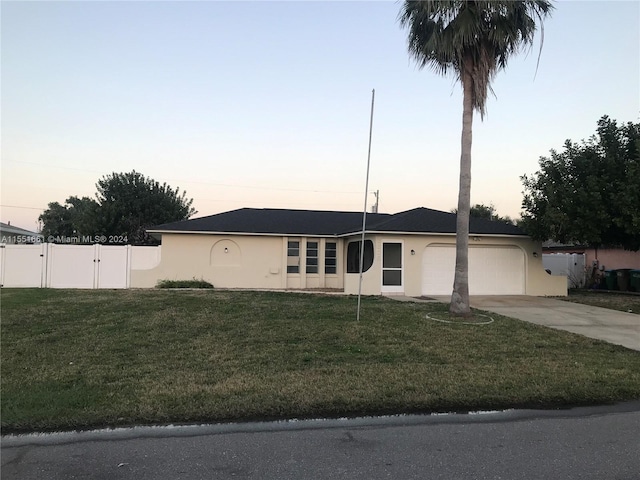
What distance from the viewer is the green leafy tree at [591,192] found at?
47.4 ft

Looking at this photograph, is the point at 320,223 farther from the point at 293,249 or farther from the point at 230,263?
the point at 230,263

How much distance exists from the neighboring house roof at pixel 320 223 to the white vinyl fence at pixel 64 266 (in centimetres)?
227

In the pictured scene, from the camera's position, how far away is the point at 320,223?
23.3 m

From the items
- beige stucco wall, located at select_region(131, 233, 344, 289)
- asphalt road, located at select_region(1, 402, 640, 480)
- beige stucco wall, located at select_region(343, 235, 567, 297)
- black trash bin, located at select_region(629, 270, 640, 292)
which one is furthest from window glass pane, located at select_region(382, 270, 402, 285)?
asphalt road, located at select_region(1, 402, 640, 480)

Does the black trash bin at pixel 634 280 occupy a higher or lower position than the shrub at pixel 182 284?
higher

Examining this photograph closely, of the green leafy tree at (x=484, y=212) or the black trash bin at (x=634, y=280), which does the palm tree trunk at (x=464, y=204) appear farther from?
the green leafy tree at (x=484, y=212)

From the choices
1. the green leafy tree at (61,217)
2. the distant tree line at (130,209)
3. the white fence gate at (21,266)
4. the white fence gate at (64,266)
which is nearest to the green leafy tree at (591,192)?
the white fence gate at (64,266)

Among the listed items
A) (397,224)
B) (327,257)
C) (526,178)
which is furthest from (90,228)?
(526,178)

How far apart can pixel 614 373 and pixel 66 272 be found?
64.9 feet

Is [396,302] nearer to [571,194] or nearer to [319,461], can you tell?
[571,194]

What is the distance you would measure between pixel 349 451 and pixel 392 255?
13998mm

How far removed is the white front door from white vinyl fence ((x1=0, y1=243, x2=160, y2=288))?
10.6 m

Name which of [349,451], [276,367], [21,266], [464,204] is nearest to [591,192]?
[464,204]

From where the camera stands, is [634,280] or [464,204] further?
[634,280]
